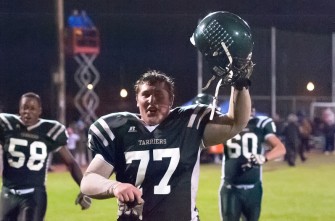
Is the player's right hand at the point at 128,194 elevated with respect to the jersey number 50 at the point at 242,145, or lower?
elevated

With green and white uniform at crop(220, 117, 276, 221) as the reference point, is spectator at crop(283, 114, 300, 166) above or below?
below

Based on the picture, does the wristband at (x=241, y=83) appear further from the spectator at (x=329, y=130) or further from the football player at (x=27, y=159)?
the spectator at (x=329, y=130)

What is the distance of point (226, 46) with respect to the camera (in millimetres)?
3256

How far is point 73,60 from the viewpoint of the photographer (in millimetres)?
25516

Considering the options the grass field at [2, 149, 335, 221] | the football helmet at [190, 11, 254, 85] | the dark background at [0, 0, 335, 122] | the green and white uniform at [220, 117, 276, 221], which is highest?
the dark background at [0, 0, 335, 122]

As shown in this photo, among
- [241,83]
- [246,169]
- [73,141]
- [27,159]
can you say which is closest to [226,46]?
[241,83]

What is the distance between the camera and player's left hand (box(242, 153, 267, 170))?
6.66 meters

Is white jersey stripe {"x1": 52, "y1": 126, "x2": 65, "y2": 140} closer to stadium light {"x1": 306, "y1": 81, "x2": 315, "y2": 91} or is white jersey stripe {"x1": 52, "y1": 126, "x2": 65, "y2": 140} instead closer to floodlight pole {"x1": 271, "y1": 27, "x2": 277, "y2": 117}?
floodlight pole {"x1": 271, "y1": 27, "x2": 277, "y2": 117}

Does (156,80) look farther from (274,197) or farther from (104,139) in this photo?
(274,197)

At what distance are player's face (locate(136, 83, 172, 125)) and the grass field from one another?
6.49 meters

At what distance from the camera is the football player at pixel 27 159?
608 cm

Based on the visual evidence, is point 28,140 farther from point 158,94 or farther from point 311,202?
point 311,202

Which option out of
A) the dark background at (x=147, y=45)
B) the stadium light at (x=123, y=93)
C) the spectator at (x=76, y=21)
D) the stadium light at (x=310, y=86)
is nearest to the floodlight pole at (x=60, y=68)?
the spectator at (x=76, y=21)

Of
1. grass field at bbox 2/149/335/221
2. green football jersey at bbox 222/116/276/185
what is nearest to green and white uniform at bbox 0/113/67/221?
green football jersey at bbox 222/116/276/185
